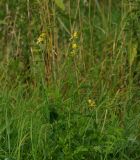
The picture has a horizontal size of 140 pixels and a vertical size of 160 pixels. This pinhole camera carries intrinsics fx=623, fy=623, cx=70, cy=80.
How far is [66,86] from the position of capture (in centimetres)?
443

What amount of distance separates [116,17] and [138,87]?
5.19 ft

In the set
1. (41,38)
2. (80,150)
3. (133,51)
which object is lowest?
(80,150)

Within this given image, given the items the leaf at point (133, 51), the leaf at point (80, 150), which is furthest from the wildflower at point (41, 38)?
the leaf at point (80, 150)

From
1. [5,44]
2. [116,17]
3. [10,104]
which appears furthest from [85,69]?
[116,17]

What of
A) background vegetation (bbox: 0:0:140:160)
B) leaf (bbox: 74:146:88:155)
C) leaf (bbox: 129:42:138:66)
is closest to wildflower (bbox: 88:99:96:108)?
background vegetation (bbox: 0:0:140:160)

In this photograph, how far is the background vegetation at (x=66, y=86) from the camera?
377 cm

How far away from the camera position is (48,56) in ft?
14.8

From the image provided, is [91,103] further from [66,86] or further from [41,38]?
[41,38]

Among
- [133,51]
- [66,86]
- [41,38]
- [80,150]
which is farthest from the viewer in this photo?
[133,51]

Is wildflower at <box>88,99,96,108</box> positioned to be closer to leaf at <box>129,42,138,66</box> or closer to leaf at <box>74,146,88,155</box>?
leaf at <box>74,146,88,155</box>

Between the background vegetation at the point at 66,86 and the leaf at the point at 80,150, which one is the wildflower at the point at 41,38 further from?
the leaf at the point at 80,150

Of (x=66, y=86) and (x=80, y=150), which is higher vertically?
(x=66, y=86)

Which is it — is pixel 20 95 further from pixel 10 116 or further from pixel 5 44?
pixel 5 44

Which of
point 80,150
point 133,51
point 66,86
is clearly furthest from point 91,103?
point 133,51
